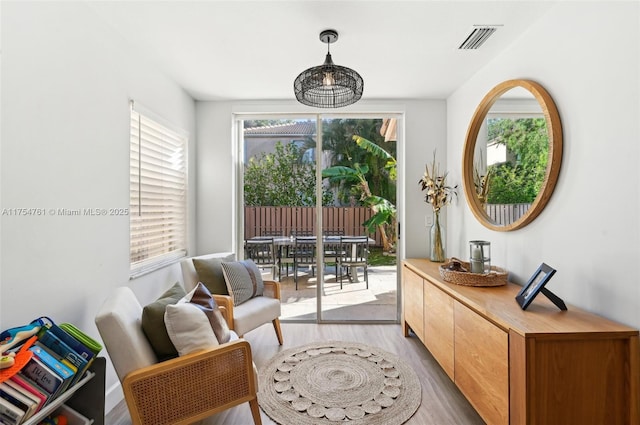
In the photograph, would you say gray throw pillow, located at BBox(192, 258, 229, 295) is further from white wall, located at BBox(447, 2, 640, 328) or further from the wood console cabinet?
white wall, located at BBox(447, 2, 640, 328)

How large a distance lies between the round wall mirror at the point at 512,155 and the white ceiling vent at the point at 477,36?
35cm

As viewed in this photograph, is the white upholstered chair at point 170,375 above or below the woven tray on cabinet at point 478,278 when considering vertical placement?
below

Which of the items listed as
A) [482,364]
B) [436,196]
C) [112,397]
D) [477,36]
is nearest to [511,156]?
[477,36]

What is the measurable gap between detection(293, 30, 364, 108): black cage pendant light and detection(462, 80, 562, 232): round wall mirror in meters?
1.09

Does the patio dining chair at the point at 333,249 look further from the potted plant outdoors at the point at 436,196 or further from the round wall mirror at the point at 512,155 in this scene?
the round wall mirror at the point at 512,155

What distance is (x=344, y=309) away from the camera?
148 inches

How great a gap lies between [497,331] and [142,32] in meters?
2.83

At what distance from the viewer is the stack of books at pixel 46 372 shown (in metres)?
1.17

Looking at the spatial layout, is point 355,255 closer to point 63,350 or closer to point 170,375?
point 170,375

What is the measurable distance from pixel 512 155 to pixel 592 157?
2.15ft

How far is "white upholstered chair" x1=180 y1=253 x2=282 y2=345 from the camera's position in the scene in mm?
2641

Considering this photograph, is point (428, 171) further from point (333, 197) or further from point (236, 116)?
point (236, 116)

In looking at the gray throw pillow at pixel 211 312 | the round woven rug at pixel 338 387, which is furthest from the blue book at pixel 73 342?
the round woven rug at pixel 338 387

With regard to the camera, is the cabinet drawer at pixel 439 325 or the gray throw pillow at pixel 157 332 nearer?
the gray throw pillow at pixel 157 332
